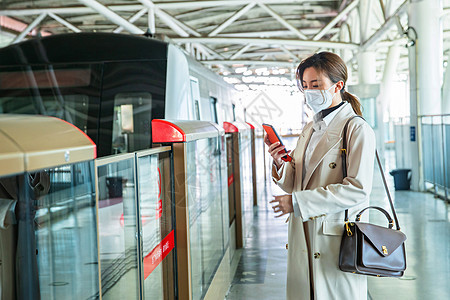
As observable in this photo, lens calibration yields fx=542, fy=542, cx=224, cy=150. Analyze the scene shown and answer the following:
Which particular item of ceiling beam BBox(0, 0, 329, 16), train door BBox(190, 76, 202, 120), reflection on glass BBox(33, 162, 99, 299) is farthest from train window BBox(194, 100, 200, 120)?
ceiling beam BBox(0, 0, 329, 16)

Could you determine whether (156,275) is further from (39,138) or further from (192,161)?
(39,138)

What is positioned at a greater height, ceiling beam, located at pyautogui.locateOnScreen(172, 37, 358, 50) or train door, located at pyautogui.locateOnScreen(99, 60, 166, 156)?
ceiling beam, located at pyautogui.locateOnScreen(172, 37, 358, 50)

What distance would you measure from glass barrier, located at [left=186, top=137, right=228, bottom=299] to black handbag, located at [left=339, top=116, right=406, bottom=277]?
1672mm

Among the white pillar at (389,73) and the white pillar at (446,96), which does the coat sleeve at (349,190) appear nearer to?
the white pillar at (446,96)

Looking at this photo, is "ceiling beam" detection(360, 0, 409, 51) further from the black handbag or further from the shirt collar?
the black handbag

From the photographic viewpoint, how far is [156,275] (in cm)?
352

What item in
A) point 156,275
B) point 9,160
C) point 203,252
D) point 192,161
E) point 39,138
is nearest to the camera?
point 9,160

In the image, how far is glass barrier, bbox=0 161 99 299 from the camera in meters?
2.18

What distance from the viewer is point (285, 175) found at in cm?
299

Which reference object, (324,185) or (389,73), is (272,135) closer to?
(324,185)

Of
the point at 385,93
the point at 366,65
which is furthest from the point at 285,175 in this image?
the point at 385,93

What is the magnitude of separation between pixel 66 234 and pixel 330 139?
1.38 meters

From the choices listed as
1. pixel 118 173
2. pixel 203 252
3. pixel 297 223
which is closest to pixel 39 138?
pixel 118 173

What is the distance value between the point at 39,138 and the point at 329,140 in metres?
1.54
